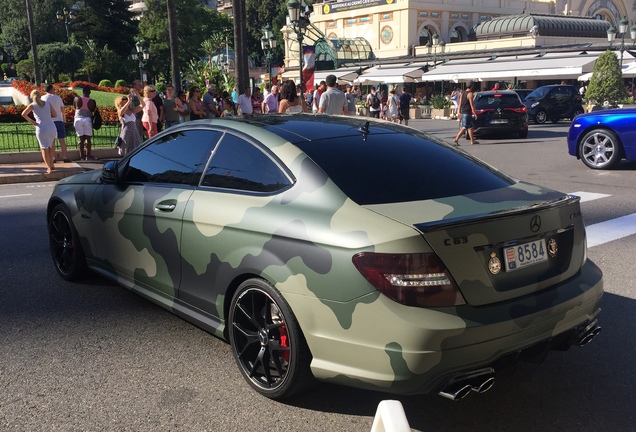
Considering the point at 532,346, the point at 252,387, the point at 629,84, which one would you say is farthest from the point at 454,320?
the point at 629,84

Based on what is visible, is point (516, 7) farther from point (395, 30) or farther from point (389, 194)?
point (389, 194)

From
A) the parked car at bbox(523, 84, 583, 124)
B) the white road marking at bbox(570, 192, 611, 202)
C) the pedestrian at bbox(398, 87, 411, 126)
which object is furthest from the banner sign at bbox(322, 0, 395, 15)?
the white road marking at bbox(570, 192, 611, 202)

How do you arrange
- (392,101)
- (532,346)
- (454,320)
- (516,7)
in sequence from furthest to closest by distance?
(516,7)
(392,101)
(532,346)
(454,320)

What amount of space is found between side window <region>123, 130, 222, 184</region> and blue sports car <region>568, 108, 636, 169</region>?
368 inches

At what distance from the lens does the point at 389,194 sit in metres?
3.39

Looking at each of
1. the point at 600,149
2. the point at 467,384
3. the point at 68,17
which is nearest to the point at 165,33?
the point at 68,17

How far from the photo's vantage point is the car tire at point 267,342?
324 cm

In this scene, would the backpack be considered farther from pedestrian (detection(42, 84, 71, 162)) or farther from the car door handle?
the car door handle

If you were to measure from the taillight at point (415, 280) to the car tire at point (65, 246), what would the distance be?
330 cm

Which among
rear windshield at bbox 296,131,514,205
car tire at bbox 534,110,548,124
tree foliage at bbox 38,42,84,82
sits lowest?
car tire at bbox 534,110,548,124

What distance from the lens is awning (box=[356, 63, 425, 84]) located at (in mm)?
45094

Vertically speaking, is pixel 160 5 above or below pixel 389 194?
above

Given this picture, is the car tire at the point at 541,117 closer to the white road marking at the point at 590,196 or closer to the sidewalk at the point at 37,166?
the sidewalk at the point at 37,166

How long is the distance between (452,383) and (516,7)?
83.7 meters
